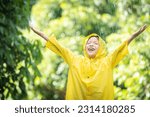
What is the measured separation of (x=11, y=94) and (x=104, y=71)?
4.96ft

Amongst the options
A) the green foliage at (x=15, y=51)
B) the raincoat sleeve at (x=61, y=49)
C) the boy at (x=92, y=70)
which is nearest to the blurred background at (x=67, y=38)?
the green foliage at (x=15, y=51)

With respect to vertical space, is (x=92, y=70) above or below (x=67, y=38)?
below

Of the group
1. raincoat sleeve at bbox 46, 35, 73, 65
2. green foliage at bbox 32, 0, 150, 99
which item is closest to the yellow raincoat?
raincoat sleeve at bbox 46, 35, 73, 65

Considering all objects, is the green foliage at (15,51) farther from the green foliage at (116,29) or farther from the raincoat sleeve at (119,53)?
the raincoat sleeve at (119,53)

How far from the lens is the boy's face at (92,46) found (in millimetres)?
4820

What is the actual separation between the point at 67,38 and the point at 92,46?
2864mm

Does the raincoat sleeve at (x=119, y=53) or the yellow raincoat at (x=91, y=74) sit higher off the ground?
the raincoat sleeve at (x=119, y=53)

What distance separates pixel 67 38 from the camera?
7.69 m

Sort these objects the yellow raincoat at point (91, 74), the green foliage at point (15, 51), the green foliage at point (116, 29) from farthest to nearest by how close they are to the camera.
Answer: the green foliage at point (116, 29), the green foliage at point (15, 51), the yellow raincoat at point (91, 74)

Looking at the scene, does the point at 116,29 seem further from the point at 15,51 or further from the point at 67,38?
the point at 15,51

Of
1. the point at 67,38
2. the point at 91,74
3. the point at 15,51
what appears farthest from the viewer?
the point at 67,38

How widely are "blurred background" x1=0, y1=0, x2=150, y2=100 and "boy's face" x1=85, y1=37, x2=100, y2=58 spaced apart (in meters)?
1.14

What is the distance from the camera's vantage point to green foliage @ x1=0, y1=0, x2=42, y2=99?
19.4 ft

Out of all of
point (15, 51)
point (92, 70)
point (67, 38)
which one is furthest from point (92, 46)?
point (67, 38)
